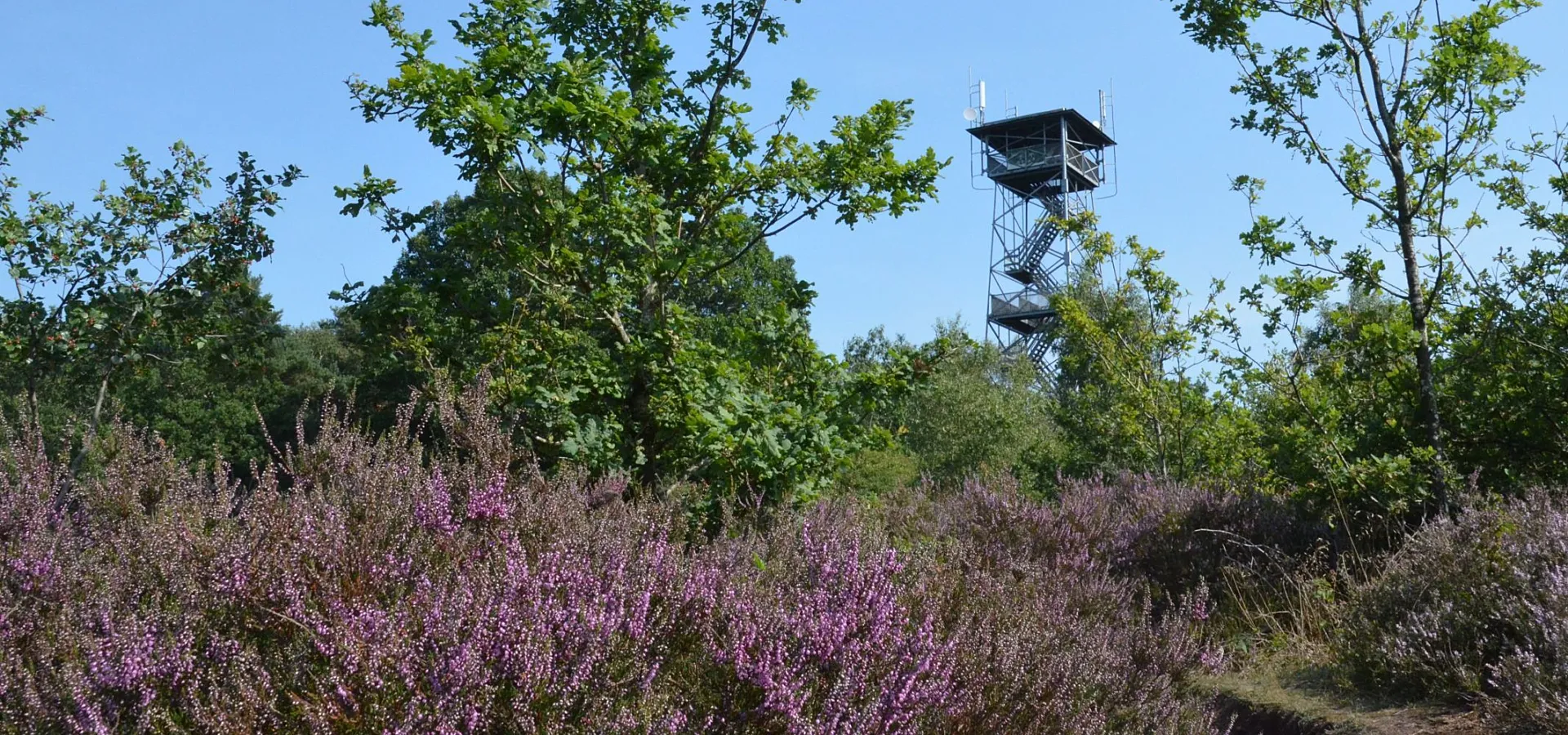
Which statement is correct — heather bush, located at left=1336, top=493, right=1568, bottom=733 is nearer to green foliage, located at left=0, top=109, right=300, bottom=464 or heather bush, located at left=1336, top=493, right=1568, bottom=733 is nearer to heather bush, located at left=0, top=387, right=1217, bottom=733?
heather bush, located at left=0, top=387, right=1217, bottom=733

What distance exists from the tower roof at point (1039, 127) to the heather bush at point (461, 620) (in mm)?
40854

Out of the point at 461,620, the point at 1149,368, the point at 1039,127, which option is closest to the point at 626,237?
the point at 461,620

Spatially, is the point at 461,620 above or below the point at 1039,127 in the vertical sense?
below

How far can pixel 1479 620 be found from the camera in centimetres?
496

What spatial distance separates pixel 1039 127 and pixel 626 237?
39.9 m

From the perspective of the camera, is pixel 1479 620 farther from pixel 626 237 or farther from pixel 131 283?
pixel 131 283

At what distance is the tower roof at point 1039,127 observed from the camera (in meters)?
42.9

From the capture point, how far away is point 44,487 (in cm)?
390

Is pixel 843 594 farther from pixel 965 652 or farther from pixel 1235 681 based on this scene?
pixel 1235 681

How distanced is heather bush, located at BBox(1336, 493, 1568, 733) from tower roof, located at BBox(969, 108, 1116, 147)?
38809mm

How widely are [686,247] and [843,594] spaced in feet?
13.4

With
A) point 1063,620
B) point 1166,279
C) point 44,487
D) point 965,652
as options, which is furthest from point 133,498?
point 1166,279

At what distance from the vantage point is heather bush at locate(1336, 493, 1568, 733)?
14.0 feet

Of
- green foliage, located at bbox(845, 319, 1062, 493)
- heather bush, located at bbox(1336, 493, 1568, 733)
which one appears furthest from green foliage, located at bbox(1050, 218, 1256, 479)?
heather bush, located at bbox(1336, 493, 1568, 733)
